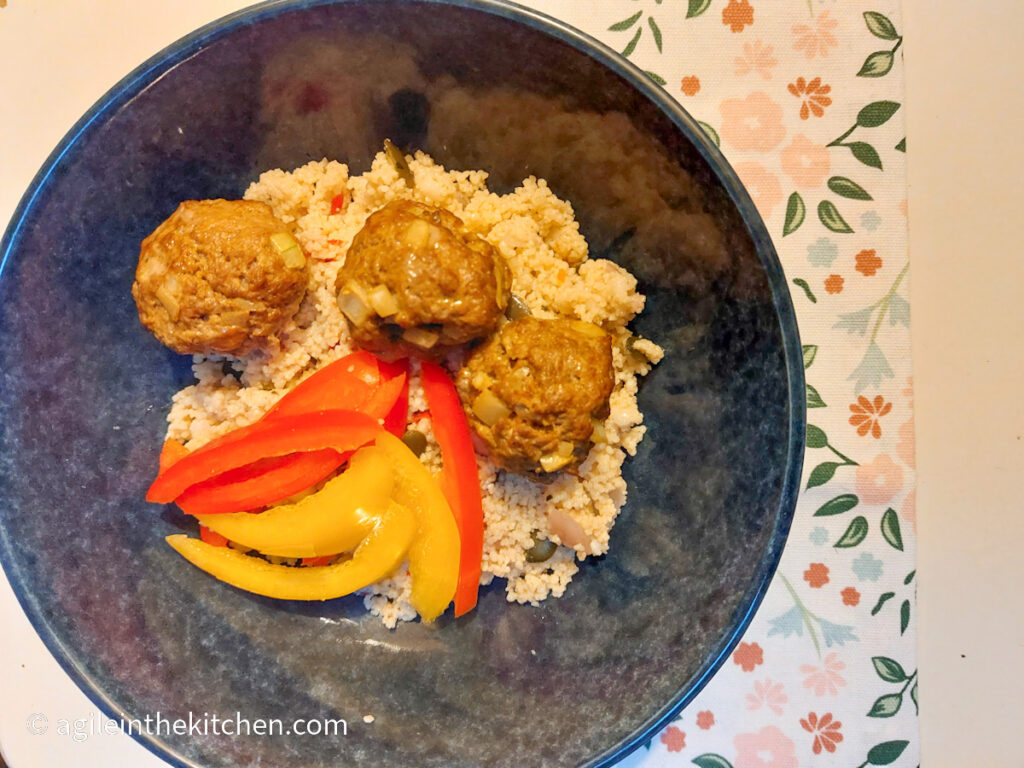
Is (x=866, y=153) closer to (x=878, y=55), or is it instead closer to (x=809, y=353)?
(x=878, y=55)

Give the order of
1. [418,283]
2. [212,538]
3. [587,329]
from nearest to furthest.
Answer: [418,283], [587,329], [212,538]

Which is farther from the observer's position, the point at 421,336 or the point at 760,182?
the point at 760,182

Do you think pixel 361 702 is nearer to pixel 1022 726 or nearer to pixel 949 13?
pixel 1022 726

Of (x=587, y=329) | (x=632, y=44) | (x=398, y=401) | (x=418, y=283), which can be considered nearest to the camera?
(x=418, y=283)

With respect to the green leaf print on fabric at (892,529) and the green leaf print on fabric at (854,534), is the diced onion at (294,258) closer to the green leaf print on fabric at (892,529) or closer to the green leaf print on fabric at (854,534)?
the green leaf print on fabric at (854,534)

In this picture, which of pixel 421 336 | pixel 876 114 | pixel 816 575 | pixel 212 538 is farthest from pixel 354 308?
pixel 876 114

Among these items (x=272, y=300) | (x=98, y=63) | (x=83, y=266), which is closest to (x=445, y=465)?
(x=272, y=300)

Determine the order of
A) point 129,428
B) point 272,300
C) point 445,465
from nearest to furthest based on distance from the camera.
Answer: point 272,300 → point 445,465 → point 129,428
